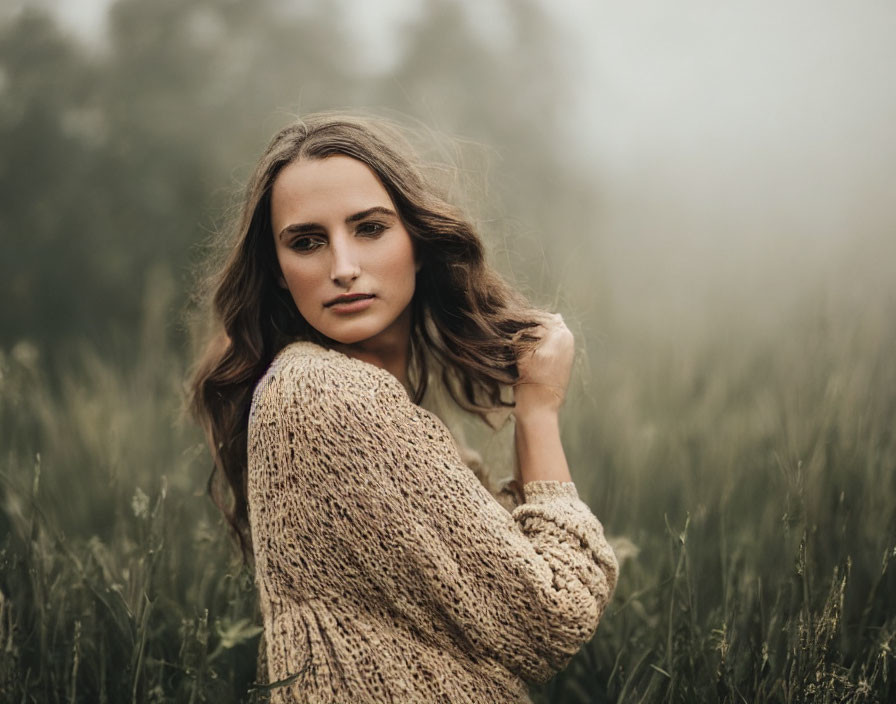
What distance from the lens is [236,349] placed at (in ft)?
5.02

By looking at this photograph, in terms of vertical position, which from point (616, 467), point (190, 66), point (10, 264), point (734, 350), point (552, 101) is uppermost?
point (190, 66)

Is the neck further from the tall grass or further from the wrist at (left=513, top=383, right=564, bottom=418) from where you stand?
the tall grass

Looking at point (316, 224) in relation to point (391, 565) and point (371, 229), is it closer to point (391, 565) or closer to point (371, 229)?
point (371, 229)

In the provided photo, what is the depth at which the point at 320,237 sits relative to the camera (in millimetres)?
1365

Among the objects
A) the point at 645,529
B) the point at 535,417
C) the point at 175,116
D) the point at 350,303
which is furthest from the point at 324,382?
the point at 175,116

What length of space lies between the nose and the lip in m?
0.03

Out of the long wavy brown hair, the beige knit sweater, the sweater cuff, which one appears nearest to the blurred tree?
the long wavy brown hair

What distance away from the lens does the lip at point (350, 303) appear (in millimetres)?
1350

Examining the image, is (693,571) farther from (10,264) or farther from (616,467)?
(10,264)

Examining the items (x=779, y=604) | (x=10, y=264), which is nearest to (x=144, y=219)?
(x=10, y=264)

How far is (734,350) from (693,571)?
2.59 feet

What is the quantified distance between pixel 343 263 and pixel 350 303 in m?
0.08

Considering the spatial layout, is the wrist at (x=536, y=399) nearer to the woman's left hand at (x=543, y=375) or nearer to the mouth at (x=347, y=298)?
the woman's left hand at (x=543, y=375)

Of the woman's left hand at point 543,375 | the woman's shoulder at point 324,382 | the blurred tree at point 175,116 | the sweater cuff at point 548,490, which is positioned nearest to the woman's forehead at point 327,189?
the woman's shoulder at point 324,382
